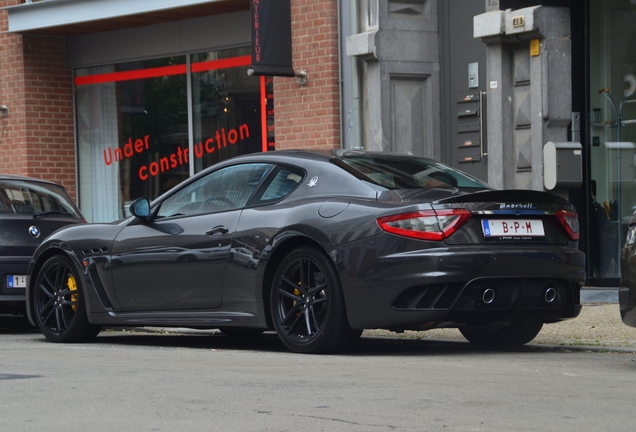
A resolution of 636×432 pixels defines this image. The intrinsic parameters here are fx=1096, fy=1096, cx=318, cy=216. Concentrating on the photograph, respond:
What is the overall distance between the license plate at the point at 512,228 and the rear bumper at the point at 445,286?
0.10 meters

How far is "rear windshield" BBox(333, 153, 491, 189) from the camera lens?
23.0 ft

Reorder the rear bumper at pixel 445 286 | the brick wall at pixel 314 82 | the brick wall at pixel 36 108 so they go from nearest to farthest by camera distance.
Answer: the rear bumper at pixel 445 286, the brick wall at pixel 314 82, the brick wall at pixel 36 108

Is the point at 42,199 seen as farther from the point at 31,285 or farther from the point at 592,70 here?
the point at 592,70

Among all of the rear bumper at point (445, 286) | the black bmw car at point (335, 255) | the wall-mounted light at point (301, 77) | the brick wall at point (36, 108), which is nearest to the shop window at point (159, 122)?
the brick wall at point (36, 108)

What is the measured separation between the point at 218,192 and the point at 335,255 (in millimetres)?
1439

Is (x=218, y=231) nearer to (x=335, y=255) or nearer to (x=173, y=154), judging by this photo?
(x=335, y=255)

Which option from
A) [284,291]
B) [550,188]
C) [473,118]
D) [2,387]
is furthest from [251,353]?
[473,118]

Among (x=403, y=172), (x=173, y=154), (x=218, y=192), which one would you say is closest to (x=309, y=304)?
(x=403, y=172)

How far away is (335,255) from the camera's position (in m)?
6.69

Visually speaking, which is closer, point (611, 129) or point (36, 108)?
point (611, 129)

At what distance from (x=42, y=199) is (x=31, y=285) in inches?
64.5

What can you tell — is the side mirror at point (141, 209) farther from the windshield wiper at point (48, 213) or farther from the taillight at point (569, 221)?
the taillight at point (569, 221)

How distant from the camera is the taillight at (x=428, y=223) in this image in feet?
21.1

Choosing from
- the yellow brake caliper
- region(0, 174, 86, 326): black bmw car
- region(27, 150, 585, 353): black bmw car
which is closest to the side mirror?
region(27, 150, 585, 353): black bmw car
